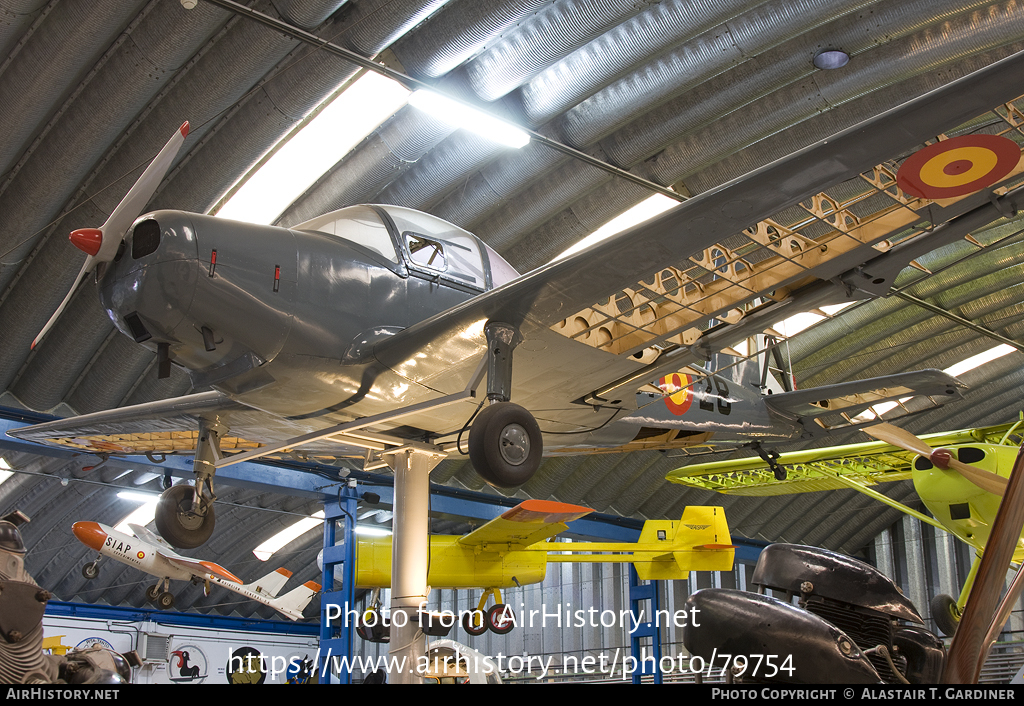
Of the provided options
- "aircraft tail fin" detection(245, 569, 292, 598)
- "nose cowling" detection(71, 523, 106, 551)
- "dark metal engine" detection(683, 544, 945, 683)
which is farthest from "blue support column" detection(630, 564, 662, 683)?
"dark metal engine" detection(683, 544, 945, 683)

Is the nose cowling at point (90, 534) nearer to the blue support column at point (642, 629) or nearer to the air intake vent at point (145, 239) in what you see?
the blue support column at point (642, 629)

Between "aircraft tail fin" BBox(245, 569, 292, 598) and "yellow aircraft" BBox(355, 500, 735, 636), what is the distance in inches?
243

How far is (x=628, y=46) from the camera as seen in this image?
1037cm

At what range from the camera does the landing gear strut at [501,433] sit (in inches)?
217

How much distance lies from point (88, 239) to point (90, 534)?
13.0 metres

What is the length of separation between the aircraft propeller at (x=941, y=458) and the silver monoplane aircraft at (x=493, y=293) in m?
0.49

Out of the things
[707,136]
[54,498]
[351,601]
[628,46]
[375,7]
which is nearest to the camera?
[375,7]

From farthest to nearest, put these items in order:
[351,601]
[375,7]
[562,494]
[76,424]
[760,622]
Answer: [562,494], [351,601], [375,7], [76,424], [760,622]

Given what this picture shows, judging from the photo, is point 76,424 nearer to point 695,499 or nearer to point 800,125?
point 800,125

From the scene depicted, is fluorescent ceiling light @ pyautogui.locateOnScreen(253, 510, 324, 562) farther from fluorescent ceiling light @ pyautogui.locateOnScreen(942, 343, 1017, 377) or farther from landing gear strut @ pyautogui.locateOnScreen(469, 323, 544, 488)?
landing gear strut @ pyautogui.locateOnScreen(469, 323, 544, 488)

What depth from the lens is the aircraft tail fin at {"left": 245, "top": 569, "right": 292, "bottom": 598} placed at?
20672 millimetres

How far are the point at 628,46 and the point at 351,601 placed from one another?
10.3 m

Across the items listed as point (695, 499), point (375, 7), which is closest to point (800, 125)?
point (375, 7)

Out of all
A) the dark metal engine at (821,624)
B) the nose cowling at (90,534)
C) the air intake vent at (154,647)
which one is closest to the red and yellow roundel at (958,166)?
the dark metal engine at (821,624)
